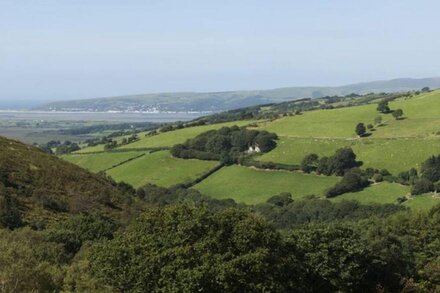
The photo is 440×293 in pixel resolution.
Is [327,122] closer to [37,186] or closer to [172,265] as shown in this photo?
[37,186]

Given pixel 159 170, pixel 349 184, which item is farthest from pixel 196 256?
pixel 159 170

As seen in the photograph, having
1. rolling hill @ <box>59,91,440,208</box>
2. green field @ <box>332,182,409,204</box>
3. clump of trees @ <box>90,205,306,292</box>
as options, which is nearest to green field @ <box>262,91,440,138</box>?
rolling hill @ <box>59,91,440,208</box>

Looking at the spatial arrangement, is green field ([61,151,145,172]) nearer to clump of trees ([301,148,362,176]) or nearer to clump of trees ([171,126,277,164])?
clump of trees ([171,126,277,164])

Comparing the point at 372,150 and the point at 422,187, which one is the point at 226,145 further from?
the point at 422,187

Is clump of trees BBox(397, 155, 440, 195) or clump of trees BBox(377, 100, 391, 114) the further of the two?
clump of trees BBox(377, 100, 391, 114)

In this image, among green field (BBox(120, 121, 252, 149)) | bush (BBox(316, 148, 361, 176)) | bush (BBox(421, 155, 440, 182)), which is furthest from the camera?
green field (BBox(120, 121, 252, 149))

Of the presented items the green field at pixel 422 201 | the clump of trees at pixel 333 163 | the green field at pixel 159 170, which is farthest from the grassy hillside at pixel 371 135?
the green field at pixel 159 170
